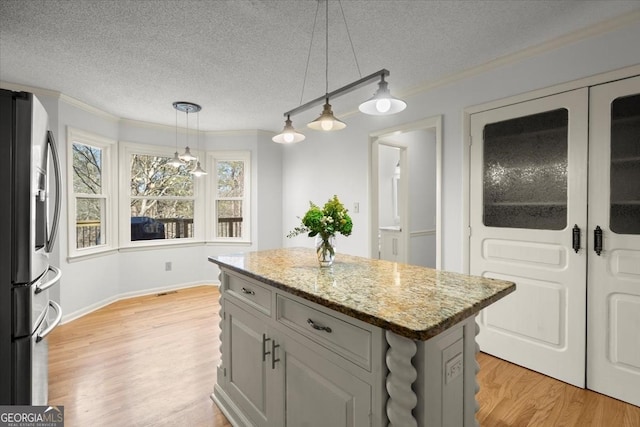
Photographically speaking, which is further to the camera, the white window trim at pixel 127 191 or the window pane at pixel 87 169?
the white window trim at pixel 127 191

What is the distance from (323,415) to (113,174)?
4.29 m

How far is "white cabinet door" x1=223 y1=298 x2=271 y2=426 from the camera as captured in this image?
162cm

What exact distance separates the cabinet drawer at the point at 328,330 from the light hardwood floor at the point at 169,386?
0.99 m

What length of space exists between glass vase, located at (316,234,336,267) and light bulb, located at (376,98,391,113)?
75cm

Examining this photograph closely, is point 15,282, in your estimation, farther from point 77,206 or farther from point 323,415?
point 77,206

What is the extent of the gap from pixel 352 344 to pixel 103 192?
4.26 meters

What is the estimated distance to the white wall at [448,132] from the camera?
2.14 metres

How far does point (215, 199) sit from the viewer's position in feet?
16.5

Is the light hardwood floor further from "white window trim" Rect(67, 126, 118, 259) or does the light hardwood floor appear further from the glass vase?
the glass vase

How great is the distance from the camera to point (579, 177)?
2.19 m

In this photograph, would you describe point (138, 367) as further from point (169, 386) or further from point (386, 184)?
point (386, 184)

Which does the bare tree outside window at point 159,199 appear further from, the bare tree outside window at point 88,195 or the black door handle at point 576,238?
the black door handle at point 576,238

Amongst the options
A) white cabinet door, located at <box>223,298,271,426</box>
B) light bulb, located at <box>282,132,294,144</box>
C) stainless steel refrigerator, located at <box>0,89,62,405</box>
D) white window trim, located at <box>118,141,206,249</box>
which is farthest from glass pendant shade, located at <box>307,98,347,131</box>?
white window trim, located at <box>118,141,206,249</box>

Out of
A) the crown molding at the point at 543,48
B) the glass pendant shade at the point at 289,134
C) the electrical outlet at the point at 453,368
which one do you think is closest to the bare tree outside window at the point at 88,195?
Result: the glass pendant shade at the point at 289,134
